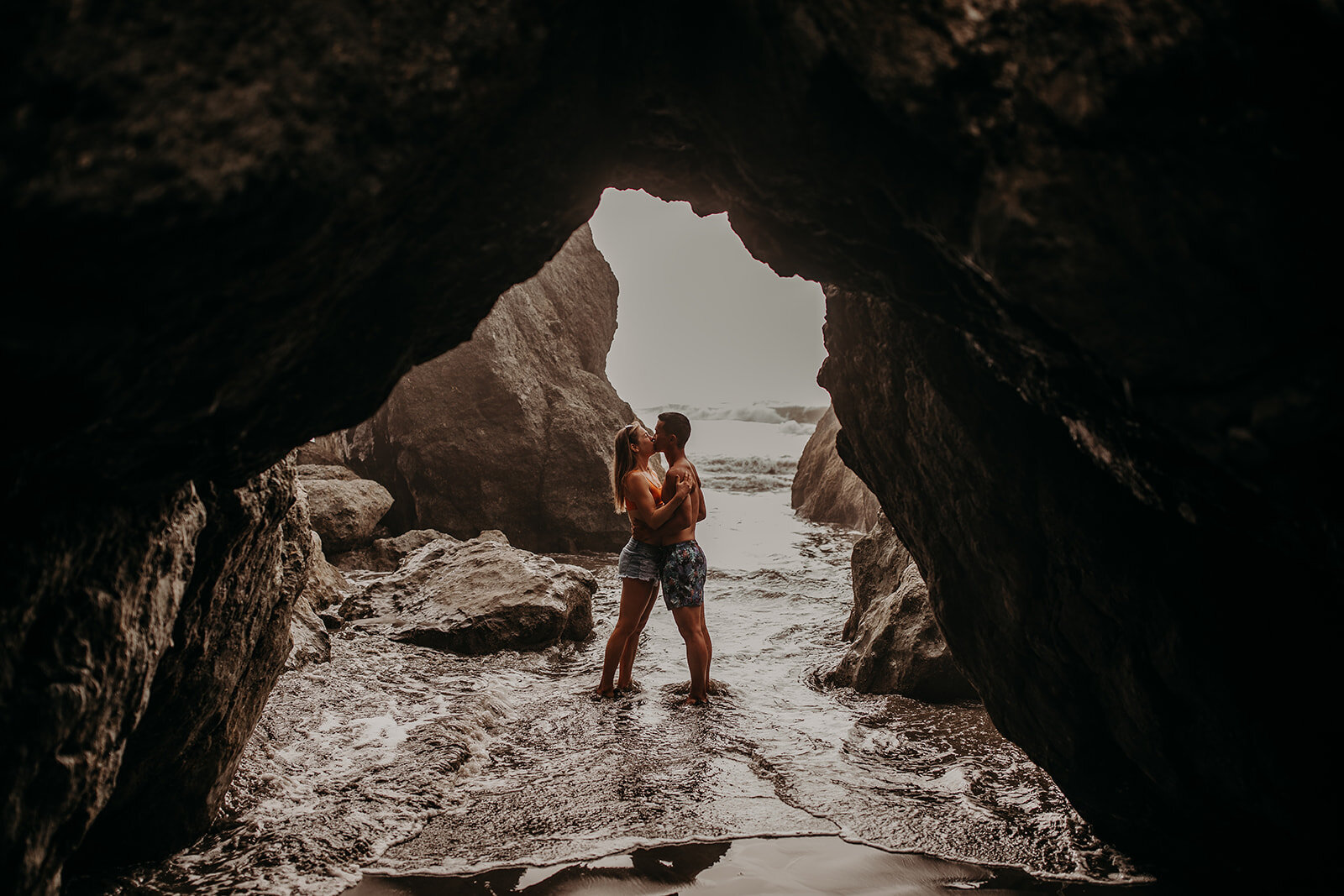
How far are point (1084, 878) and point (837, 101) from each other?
2761mm

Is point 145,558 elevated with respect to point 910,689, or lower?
elevated

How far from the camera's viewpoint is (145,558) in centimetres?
212

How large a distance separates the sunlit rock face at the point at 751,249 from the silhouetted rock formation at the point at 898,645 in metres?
2.46

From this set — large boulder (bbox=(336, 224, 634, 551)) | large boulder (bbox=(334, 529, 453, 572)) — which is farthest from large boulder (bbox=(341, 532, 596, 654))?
large boulder (bbox=(336, 224, 634, 551))

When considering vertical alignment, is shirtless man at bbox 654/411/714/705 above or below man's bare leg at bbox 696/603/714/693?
above

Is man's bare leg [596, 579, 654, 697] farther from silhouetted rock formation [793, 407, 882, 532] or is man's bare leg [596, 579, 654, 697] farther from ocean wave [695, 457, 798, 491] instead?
ocean wave [695, 457, 798, 491]

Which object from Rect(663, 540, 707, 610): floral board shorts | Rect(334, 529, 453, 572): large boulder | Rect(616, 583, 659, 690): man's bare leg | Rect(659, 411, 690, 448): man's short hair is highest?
Rect(659, 411, 690, 448): man's short hair

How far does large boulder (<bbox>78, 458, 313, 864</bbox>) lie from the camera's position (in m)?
2.63

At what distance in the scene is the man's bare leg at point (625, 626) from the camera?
5.25 meters

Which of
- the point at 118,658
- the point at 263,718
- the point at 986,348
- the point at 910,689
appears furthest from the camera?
the point at 910,689

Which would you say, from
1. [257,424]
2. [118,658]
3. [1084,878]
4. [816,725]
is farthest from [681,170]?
[816,725]

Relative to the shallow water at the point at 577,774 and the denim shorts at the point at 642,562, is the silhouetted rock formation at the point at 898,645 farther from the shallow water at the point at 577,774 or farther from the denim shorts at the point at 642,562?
the denim shorts at the point at 642,562

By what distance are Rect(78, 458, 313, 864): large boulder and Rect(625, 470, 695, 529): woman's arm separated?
252cm

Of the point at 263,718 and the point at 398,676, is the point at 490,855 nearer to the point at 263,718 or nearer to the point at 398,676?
the point at 263,718
